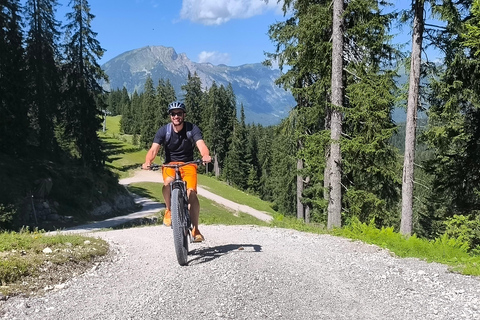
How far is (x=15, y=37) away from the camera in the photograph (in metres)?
33.1

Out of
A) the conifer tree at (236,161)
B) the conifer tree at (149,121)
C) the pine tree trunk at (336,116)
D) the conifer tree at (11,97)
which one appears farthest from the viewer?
the conifer tree at (149,121)

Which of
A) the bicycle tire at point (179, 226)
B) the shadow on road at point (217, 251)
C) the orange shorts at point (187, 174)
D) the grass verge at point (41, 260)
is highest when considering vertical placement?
the orange shorts at point (187, 174)

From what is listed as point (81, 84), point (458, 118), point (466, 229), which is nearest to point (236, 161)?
point (81, 84)

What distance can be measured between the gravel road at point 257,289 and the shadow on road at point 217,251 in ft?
0.07

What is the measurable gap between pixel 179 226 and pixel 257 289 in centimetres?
178

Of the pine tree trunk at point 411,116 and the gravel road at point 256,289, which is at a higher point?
the pine tree trunk at point 411,116

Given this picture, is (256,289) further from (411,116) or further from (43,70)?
(43,70)

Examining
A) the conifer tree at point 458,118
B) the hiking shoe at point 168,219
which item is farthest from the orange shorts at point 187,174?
the conifer tree at point 458,118

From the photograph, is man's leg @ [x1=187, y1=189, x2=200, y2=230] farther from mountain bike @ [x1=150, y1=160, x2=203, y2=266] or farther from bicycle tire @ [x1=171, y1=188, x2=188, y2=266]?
bicycle tire @ [x1=171, y1=188, x2=188, y2=266]

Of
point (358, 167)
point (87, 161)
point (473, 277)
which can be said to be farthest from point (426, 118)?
point (87, 161)

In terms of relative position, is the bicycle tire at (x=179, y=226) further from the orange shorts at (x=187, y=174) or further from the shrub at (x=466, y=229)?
the shrub at (x=466, y=229)

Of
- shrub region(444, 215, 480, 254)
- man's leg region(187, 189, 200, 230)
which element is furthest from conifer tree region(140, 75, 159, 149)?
man's leg region(187, 189, 200, 230)

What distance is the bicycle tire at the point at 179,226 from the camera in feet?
20.7

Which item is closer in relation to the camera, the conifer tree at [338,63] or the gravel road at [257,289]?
the gravel road at [257,289]
